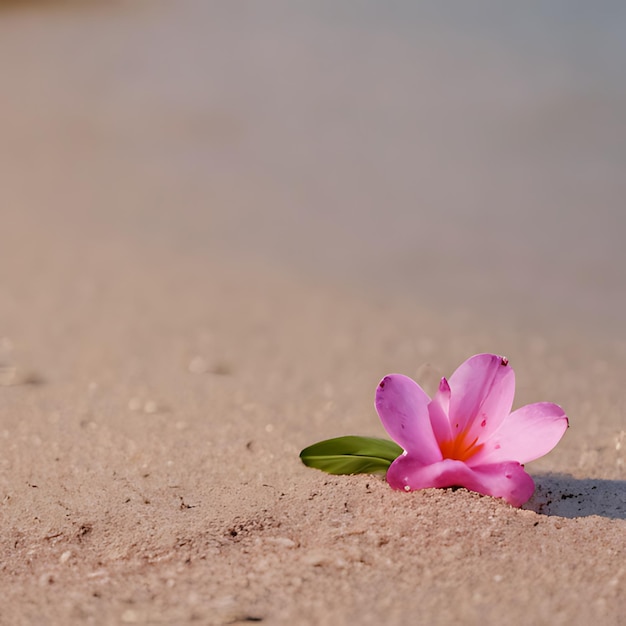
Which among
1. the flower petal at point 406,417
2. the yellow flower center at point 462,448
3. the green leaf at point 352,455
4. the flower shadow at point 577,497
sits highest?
the flower petal at point 406,417

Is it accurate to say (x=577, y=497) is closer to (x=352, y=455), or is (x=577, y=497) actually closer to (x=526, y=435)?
(x=526, y=435)

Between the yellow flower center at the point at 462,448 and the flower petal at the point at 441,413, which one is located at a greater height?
the flower petal at the point at 441,413

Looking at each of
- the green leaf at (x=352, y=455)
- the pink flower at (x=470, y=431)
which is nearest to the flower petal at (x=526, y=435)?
the pink flower at (x=470, y=431)

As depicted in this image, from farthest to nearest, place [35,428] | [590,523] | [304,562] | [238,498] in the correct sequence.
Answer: [35,428]
[238,498]
[590,523]
[304,562]

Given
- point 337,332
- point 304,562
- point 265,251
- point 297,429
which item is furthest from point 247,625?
point 265,251

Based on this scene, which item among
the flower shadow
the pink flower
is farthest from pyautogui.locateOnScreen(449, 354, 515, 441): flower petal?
the flower shadow

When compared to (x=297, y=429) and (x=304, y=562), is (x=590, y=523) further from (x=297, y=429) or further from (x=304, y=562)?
(x=297, y=429)

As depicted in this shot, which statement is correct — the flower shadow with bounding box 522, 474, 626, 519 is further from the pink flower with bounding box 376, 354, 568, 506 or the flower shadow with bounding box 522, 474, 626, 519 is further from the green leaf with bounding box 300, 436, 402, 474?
the green leaf with bounding box 300, 436, 402, 474

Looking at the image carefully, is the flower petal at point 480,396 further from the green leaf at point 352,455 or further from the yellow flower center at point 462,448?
the green leaf at point 352,455

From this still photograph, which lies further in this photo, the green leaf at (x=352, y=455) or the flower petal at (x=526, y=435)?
the green leaf at (x=352, y=455)
